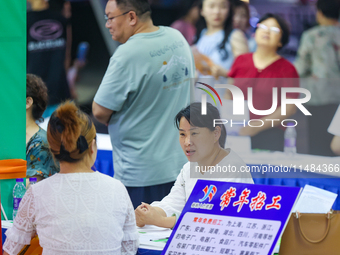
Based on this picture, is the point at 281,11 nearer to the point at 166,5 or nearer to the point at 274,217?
the point at 166,5

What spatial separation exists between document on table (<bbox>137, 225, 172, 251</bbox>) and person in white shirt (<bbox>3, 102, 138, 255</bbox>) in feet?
0.53

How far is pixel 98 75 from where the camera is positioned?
4.32 m

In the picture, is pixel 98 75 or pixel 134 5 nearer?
pixel 134 5

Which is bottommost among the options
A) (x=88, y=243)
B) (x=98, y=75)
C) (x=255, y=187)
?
(x=98, y=75)

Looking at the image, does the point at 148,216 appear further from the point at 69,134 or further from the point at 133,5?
the point at 133,5

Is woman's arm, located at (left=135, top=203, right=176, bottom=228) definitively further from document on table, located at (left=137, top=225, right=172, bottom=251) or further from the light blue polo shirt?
the light blue polo shirt

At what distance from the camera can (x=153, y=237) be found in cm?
169

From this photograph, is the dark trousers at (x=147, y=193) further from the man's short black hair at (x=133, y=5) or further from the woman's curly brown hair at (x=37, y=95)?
the man's short black hair at (x=133, y=5)

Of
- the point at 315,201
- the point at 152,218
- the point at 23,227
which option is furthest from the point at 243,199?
the point at 23,227

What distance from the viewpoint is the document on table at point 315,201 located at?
1.56 metres

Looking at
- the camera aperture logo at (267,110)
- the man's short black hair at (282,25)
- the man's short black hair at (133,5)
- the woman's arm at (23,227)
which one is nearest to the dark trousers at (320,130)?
the camera aperture logo at (267,110)

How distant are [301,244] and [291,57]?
2.77 m

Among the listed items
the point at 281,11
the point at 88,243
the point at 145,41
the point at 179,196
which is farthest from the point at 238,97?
the point at 88,243

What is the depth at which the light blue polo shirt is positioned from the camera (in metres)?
2.42
